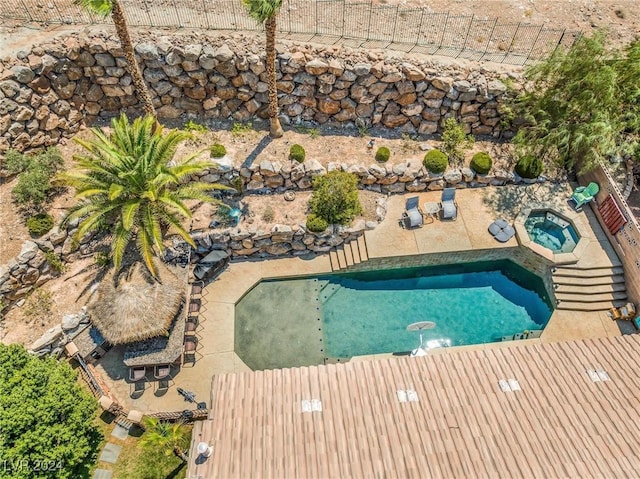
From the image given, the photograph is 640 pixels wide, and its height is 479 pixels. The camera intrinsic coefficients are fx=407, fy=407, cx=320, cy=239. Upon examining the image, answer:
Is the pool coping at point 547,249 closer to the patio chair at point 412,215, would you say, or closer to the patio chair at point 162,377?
the patio chair at point 412,215

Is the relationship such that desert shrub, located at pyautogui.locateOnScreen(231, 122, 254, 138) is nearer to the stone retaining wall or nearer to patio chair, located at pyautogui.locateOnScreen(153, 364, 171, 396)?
the stone retaining wall

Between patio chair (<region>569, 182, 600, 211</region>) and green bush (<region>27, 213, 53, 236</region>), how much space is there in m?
27.0

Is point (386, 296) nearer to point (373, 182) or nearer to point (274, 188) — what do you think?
point (373, 182)

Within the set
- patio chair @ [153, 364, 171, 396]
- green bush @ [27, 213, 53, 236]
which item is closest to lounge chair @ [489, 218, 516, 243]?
patio chair @ [153, 364, 171, 396]

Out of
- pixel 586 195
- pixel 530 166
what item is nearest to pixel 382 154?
pixel 530 166

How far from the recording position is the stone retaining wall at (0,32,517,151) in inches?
835

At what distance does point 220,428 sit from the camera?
1398 cm

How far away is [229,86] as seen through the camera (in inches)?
897

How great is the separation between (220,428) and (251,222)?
10552mm

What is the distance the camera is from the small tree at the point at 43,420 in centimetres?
1305

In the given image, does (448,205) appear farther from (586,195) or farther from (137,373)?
(137,373)

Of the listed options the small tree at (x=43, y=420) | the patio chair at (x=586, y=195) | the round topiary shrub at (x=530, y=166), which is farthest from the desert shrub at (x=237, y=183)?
the patio chair at (x=586, y=195)

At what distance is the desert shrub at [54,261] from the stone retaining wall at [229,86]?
653cm

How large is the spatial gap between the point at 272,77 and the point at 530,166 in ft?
48.5
